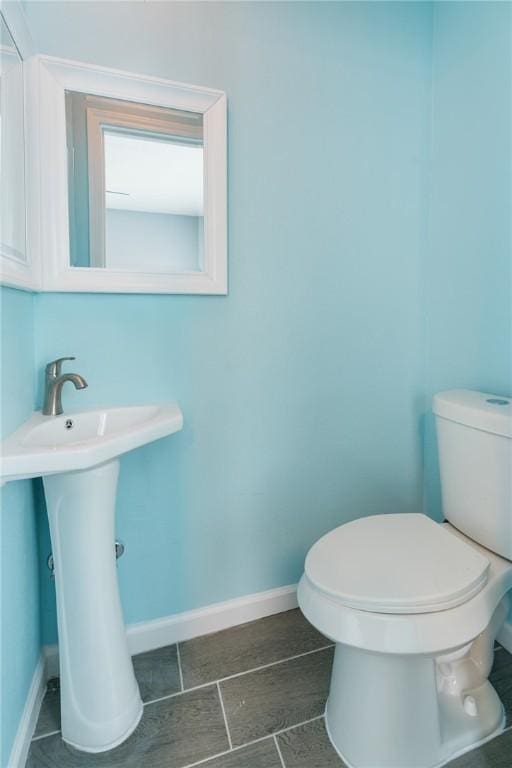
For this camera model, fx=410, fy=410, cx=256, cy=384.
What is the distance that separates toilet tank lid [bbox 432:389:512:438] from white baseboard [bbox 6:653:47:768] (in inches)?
54.1


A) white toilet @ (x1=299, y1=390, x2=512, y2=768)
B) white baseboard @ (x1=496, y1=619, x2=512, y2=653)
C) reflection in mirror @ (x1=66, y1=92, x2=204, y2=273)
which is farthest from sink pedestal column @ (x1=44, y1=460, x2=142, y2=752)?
white baseboard @ (x1=496, y1=619, x2=512, y2=653)

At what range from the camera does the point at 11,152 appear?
98 centimetres

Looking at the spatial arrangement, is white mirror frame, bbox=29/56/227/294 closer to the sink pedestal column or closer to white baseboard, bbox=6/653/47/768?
the sink pedestal column

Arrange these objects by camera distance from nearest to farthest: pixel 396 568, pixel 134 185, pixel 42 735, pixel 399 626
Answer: pixel 399 626 → pixel 396 568 → pixel 42 735 → pixel 134 185

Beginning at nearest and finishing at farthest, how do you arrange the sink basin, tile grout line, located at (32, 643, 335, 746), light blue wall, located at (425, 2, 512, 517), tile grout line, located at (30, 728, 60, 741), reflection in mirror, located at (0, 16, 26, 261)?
the sink basin, reflection in mirror, located at (0, 16, 26, 261), tile grout line, located at (30, 728, 60, 741), tile grout line, located at (32, 643, 335, 746), light blue wall, located at (425, 2, 512, 517)

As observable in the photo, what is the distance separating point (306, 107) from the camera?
1378 mm

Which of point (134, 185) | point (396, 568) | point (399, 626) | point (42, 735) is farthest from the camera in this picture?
point (134, 185)

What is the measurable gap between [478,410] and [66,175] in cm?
131

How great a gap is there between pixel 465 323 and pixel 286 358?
2.14ft

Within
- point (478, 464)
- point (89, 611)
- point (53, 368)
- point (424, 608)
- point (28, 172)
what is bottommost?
point (89, 611)

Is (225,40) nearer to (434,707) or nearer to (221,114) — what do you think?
A: (221,114)

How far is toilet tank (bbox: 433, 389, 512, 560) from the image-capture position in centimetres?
108

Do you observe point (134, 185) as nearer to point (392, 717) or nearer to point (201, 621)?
point (201, 621)

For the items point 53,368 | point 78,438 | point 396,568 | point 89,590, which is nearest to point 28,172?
point 53,368
